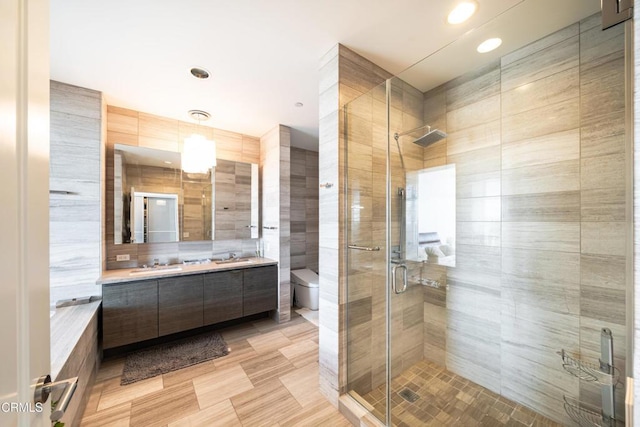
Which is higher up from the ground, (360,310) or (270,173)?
(270,173)

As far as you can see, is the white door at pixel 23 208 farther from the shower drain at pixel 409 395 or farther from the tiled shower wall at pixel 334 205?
the shower drain at pixel 409 395

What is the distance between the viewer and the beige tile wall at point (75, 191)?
6.98ft

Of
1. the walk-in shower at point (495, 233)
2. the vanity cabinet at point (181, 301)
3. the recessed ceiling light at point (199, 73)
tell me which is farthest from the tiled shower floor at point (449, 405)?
the recessed ceiling light at point (199, 73)

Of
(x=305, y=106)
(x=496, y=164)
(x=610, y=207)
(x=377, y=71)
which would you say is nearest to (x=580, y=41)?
(x=496, y=164)

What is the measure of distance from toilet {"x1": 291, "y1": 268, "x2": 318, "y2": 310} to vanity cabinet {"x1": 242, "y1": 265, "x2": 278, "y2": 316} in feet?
1.70

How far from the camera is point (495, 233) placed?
1.82m

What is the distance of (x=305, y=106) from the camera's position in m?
2.63

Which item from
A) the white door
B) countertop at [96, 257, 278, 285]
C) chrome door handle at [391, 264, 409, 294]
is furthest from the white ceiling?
countertop at [96, 257, 278, 285]

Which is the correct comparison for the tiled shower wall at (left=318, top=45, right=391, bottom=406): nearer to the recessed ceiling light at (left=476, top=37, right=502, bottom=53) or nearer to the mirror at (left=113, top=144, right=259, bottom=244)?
the recessed ceiling light at (left=476, top=37, right=502, bottom=53)

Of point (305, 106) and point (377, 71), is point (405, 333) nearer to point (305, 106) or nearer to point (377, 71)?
point (377, 71)

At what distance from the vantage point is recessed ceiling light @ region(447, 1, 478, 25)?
138 cm

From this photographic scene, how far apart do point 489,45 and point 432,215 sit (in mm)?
1321

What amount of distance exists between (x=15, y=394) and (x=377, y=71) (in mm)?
2433

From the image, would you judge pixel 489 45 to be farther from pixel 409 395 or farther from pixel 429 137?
pixel 409 395
